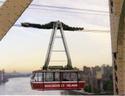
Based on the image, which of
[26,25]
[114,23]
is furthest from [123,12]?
[26,25]

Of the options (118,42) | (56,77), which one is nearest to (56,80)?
(56,77)

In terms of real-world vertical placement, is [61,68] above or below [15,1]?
below

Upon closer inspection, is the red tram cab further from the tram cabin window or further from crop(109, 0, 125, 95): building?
crop(109, 0, 125, 95): building

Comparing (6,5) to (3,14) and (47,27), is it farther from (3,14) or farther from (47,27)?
(47,27)

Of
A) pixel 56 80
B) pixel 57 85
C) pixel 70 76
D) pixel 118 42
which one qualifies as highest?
pixel 118 42

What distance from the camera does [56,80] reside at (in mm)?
19578

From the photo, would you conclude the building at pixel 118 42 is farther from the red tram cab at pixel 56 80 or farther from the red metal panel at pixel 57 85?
the red tram cab at pixel 56 80

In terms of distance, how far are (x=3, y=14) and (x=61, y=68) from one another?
10270 millimetres

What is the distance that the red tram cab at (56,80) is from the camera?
19266 mm

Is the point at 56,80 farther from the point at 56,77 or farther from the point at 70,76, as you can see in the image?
the point at 70,76

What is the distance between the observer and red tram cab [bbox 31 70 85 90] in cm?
1927

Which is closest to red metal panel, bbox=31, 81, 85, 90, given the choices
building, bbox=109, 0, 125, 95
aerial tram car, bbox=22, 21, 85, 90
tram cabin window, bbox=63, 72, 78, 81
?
aerial tram car, bbox=22, 21, 85, 90

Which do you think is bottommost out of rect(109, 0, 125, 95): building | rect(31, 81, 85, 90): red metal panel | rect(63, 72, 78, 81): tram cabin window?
rect(31, 81, 85, 90): red metal panel

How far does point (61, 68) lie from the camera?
1991 cm
